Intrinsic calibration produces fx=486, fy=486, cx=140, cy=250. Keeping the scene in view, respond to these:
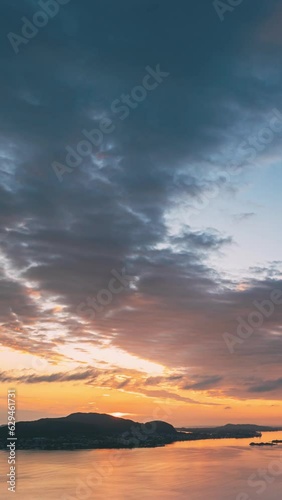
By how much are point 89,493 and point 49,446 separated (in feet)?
303

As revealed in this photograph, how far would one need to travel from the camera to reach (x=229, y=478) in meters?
83.5

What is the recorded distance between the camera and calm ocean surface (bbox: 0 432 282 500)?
220ft

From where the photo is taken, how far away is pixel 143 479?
82125 millimetres

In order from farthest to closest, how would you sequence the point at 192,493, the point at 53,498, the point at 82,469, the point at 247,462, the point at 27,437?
1. the point at 27,437
2. the point at 247,462
3. the point at 82,469
4. the point at 192,493
5. the point at 53,498

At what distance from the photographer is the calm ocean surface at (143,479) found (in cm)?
6694

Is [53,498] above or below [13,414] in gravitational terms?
below

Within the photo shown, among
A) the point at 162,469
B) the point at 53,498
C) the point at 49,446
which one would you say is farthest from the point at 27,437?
the point at 53,498

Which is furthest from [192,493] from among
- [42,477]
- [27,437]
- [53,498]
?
[27,437]

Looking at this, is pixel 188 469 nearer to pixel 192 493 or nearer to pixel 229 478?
pixel 229 478

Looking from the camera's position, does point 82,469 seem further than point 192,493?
Yes

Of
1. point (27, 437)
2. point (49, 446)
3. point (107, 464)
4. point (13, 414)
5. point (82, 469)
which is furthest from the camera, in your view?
point (27, 437)

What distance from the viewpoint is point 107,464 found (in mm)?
105000

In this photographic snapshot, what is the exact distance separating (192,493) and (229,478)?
17681mm

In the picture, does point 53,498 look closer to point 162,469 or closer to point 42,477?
point 42,477
